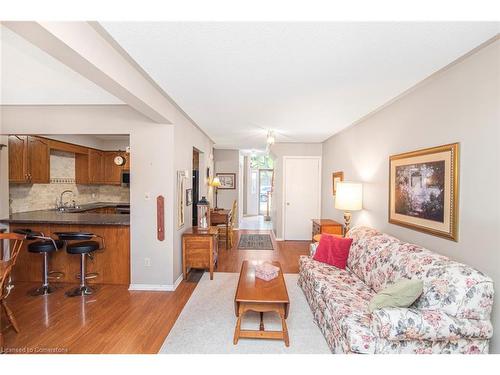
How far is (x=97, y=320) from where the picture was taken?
245cm

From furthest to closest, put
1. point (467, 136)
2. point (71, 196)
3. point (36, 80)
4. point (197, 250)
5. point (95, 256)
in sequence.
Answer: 1. point (71, 196)
2. point (197, 250)
3. point (95, 256)
4. point (36, 80)
5. point (467, 136)

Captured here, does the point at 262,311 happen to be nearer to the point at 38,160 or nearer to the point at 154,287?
the point at 154,287

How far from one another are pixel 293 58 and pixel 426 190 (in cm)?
176

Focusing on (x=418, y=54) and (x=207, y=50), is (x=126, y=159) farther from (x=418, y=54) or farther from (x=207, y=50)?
(x=418, y=54)

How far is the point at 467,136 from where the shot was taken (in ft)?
5.99

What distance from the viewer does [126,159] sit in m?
5.36

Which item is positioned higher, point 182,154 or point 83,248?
→ point 182,154

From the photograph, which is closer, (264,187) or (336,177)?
(336,177)

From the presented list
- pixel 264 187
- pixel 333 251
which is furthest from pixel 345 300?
pixel 264 187

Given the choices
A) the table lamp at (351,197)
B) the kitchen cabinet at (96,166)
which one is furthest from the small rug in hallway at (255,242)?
the kitchen cabinet at (96,166)

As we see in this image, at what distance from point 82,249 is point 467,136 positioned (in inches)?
162

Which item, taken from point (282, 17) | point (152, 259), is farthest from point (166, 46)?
point (152, 259)

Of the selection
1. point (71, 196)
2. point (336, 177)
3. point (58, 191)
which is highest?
point (336, 177)

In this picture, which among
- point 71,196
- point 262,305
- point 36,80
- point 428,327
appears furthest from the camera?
point 71,196
